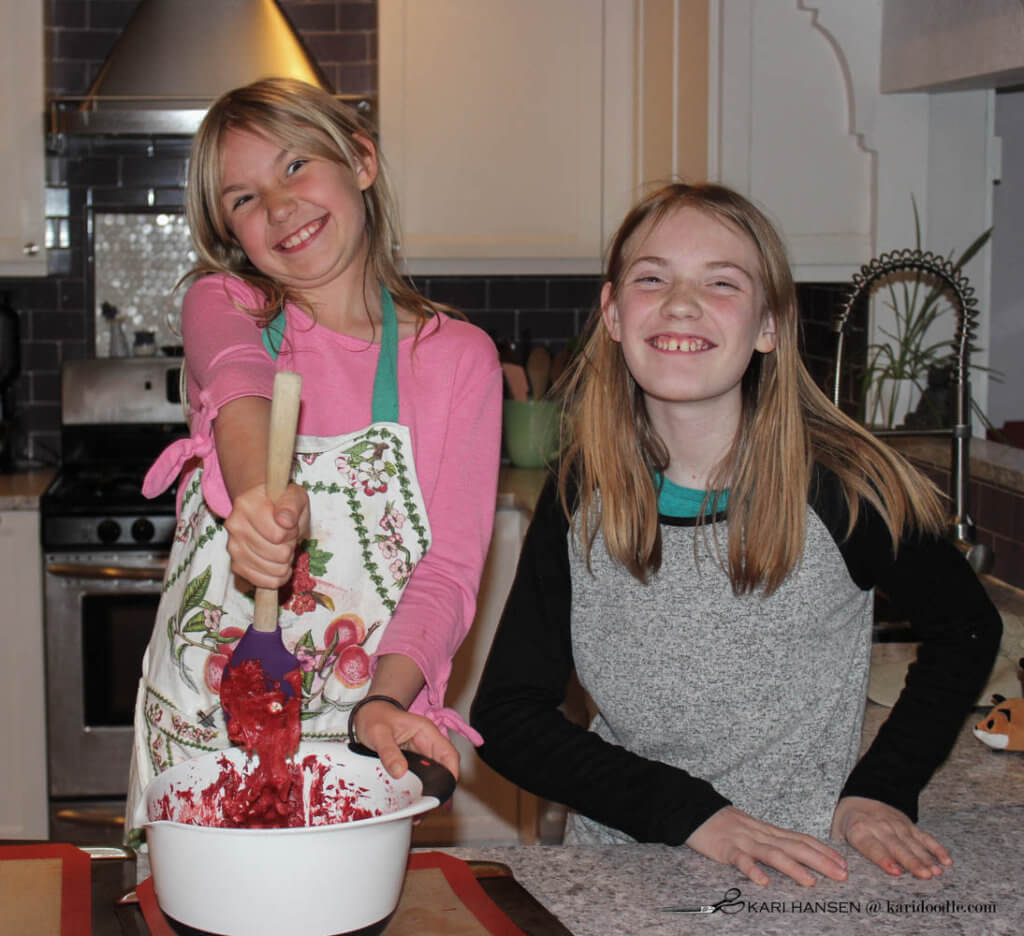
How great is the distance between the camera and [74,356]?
330 centimetres

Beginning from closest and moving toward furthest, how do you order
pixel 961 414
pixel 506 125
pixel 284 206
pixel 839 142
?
pixel 284 206 < pixel 961 414 < pixel 839 142 < pixel 506 125

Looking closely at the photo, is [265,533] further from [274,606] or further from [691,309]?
[691,309]

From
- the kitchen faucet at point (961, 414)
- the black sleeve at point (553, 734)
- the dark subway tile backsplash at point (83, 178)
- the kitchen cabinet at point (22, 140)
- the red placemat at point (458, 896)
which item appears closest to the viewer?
the red placemat at point (458, 896)

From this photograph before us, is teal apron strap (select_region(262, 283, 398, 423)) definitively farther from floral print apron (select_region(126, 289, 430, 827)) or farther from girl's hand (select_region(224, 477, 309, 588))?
girl's hand (select_region(224, 477, 309, 588))

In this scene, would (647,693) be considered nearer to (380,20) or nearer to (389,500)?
(389,500)

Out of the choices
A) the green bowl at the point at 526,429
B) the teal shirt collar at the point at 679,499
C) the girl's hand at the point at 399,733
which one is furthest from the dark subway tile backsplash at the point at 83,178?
the girl's hand at the point at 399,733

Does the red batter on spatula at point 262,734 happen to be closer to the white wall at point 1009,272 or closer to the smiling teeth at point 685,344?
the smiling teeth at point 685,344

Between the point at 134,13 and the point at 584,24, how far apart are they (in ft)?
3.38

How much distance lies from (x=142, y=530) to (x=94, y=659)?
295mm

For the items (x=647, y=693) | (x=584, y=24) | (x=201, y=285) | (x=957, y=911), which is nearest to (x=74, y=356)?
(x=584, y=24)

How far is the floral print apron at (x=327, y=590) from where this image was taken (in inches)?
51.6

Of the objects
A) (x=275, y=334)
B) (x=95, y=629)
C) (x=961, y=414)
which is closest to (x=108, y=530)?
(x=95, y=629)

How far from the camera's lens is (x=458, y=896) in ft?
3.02

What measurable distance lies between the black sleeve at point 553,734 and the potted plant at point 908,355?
1240 millimetres
